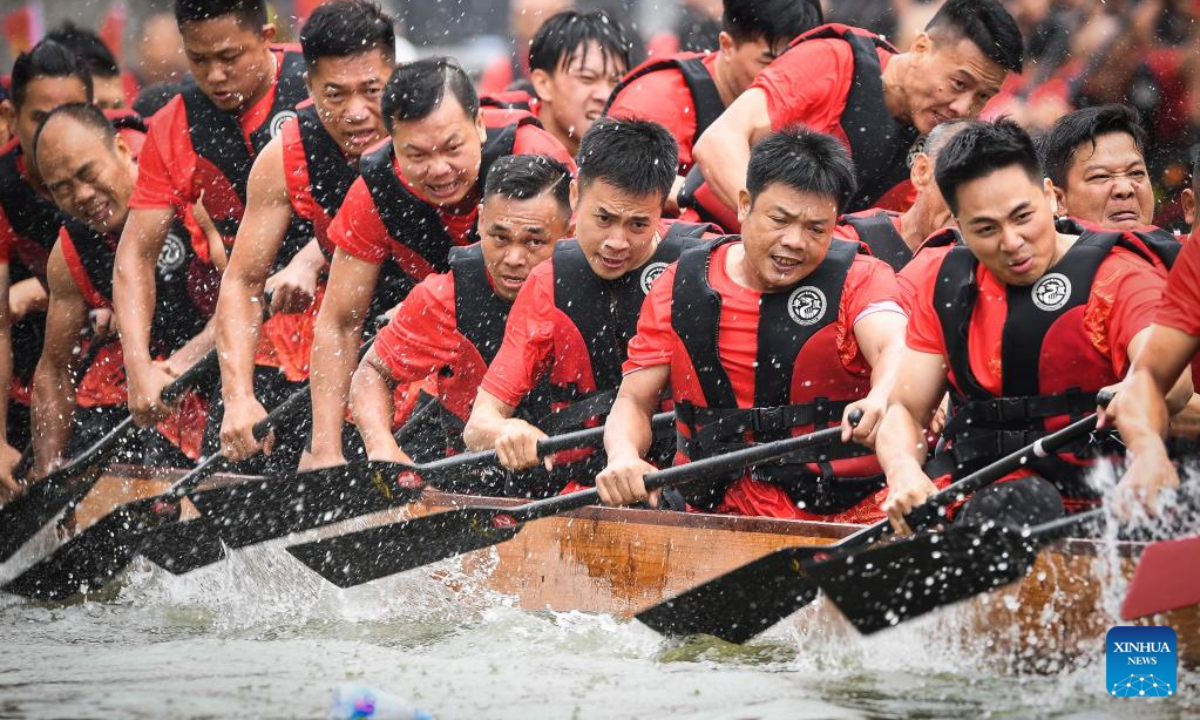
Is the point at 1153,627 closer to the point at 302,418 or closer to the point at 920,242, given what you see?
the point at 920,242

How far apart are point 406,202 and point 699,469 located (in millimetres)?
1239

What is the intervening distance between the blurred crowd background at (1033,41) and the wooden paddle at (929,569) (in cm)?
187

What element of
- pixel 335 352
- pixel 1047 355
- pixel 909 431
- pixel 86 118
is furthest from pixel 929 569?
pixel 86 118

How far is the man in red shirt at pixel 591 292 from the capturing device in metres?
3.63

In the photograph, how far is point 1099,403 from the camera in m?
2.72

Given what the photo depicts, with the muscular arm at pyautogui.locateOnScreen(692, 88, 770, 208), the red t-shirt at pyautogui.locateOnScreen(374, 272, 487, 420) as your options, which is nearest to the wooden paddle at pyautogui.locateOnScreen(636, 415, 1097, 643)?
the red t-shirt at pyautogui.locateOnScreen(374, 272, 487, 420)

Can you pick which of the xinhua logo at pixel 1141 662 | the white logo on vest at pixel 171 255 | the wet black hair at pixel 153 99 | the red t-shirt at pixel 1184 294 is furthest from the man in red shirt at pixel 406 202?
the wet black hair at pixel 153 99

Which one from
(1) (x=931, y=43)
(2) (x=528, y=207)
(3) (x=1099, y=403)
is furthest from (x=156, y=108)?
(3) (x=1099, y=403)

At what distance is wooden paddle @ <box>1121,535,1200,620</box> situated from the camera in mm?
2502

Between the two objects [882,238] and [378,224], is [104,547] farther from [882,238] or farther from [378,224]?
[882,238]

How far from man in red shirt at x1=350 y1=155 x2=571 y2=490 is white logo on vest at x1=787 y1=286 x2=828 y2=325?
2.50 ft

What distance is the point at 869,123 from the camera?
13.6 feet

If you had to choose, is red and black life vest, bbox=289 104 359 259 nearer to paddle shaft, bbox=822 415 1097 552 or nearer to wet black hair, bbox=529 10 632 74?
wet black hair, bbox=529 10 632 74

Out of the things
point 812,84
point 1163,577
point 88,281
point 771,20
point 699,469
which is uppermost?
point 771,20
